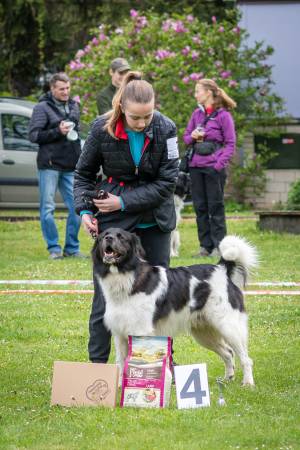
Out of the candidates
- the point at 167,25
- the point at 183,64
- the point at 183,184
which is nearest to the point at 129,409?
the point at 183,184

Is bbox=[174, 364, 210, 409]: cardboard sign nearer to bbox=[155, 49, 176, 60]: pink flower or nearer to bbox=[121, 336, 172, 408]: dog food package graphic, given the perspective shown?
bbox=[121, 336, 172, 408]: dog food package graphic

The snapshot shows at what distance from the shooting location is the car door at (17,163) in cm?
1692

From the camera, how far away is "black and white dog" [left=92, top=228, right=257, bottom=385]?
5645 millimetres

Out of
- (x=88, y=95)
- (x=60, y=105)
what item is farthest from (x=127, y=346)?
(x=88, y=95)

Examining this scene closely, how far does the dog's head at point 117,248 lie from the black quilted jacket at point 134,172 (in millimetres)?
210

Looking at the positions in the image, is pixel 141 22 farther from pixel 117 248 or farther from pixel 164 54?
pixel 117 248

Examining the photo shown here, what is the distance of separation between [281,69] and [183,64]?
2.88 meters

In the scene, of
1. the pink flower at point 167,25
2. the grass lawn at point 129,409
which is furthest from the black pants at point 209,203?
the pink flower at point 167,25

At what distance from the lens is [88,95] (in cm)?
1928

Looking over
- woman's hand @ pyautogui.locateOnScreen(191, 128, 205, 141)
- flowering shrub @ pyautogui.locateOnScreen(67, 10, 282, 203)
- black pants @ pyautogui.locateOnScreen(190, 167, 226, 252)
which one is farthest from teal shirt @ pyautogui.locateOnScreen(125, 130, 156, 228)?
flowering shrub @ pyautogui.locateOnScreen(67, 10, 282, 203)

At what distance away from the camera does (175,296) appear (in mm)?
5938

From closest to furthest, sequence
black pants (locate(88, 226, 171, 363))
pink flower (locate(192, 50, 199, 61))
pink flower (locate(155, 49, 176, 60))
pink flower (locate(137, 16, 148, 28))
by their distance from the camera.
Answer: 1. black pants (locate(88, 226, 171, 363))
2. pink flower (locate(155, 49, 176, 60))
3. pink flower (locate(192, 50, 199, 61))
4. pink flower (locate(137, 16, 148, 28))

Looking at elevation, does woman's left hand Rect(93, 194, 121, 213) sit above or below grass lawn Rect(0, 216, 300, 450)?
above

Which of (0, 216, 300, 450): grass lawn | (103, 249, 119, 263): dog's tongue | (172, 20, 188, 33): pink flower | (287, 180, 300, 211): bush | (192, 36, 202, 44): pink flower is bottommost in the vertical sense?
(0, 216, 300, 450): grass lawn
